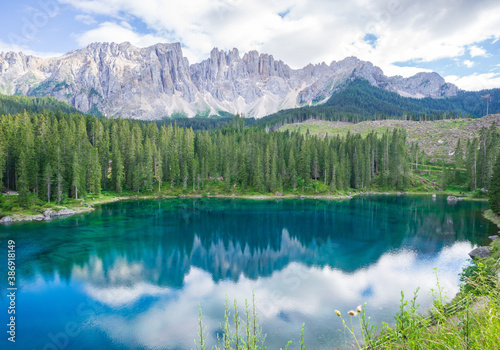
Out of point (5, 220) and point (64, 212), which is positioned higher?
point (64, 212)

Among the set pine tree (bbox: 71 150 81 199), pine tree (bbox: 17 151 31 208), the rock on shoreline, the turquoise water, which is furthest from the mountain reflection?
pine tree (bbox: 17 151 31 208)

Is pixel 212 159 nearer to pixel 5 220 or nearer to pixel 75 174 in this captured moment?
pixel 75 174

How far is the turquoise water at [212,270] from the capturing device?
71.3 feet

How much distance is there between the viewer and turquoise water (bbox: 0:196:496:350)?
21719 millimetres

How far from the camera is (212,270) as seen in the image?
3438cm

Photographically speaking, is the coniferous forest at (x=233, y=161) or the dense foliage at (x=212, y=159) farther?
the coniferous forest at (x=233, y=161)

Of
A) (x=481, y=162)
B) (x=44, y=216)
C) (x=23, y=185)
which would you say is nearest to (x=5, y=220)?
(x=44, y=216)

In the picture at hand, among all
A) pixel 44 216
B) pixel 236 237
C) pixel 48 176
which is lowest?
pixel 236 237

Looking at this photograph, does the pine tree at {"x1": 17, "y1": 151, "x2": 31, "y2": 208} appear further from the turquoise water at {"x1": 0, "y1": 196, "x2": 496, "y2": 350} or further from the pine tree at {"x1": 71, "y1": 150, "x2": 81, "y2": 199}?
the pine tree at {"x1": 71, "y1": 150, "x2": 81, "y2": 199}

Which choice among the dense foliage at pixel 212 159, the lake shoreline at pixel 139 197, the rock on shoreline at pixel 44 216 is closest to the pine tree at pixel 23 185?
the lake shoreline at pixel 139 197

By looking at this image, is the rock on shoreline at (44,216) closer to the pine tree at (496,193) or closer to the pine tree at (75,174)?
the pine tree at (75,174)

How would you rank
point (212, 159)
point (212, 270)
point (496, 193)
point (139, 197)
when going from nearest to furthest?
point (212, 270) < point (496, 193) < point (139, 197) < point (212, 159)

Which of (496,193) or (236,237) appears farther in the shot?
(496,193)

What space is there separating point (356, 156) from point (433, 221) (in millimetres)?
49025
